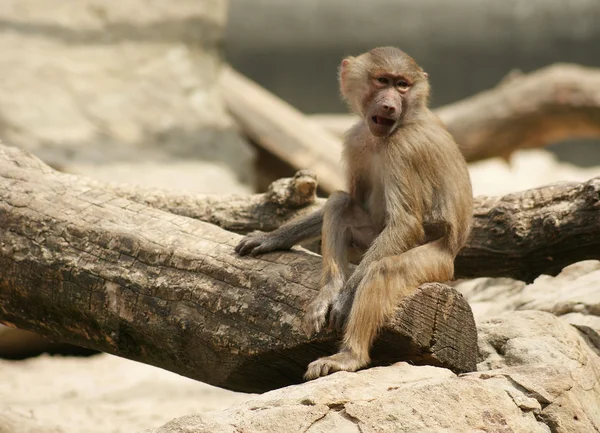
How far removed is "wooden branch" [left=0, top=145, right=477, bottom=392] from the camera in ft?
13.0

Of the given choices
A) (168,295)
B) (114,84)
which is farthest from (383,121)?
(114,84)

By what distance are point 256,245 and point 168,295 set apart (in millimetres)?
546

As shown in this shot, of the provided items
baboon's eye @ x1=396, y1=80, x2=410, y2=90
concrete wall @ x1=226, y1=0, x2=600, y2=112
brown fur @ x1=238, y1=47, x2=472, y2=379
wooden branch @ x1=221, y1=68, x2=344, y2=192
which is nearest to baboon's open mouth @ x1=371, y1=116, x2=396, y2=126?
brown fur @ x1=238, y1=47, x2=472, y2=379

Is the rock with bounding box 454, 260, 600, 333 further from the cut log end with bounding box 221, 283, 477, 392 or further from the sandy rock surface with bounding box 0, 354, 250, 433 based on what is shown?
the sandy rock surface with bounding box 0, 354, 250, 433

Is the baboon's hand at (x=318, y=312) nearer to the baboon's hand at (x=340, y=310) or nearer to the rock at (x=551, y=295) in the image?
the baboon's hand at (x=340, y=310)

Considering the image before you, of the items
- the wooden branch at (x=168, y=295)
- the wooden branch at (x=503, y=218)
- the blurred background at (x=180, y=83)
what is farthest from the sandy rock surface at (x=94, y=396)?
the wooden branch at (x=503, y=218)

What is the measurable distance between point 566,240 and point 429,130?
3.62 feet

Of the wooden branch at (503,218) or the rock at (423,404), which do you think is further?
the wooden branch at (503,218)

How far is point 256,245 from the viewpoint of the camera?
440cm

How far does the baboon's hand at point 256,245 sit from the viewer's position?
14.3 feet

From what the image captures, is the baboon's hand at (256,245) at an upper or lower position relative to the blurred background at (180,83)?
lower

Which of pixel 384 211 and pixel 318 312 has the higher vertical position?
pixel 384 211

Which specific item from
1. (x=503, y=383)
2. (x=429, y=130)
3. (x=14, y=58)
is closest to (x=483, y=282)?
(x=429, y=130)

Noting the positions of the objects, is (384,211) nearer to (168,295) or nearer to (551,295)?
(168,295)
